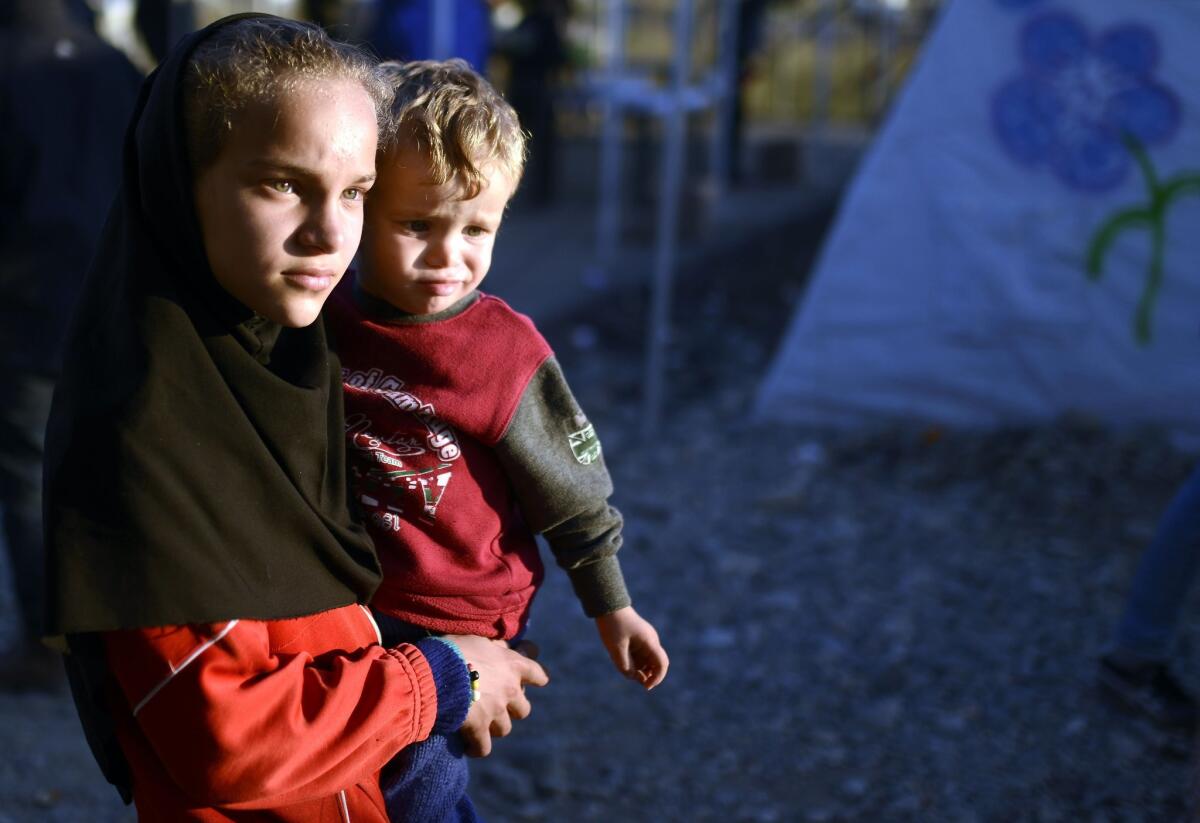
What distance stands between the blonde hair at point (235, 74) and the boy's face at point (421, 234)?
0.75 ft

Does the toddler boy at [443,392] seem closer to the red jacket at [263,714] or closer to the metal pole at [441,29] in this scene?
the red jacket at [263,714]

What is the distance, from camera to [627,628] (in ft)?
5.48

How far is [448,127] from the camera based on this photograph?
4.76ft

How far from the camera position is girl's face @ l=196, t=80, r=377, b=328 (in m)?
1.21

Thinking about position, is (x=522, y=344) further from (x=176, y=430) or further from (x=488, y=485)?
(x=176, y=430)

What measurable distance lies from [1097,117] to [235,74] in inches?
209

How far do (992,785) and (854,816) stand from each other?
40 cm

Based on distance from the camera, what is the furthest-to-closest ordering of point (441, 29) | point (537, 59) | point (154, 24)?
point (537, 59) < point (441, 29) < point (154, 24)

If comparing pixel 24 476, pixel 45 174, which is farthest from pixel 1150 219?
pixel 24 476

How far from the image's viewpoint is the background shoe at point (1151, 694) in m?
3.53

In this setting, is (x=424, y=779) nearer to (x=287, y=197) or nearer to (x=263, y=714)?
(x=263, y=714)

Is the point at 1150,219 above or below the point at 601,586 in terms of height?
below

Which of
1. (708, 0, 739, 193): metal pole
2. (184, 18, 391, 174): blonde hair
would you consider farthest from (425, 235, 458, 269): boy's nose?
(708, 0, 739, 193): metal pole

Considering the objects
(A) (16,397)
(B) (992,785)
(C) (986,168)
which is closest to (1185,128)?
(C) (986,168)
